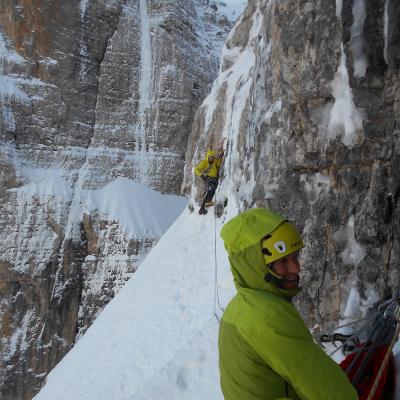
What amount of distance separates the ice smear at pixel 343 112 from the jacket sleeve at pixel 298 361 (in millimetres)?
2766

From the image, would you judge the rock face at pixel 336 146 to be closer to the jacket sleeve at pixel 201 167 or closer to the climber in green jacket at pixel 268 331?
the climber in green jacket at pixel 268 331

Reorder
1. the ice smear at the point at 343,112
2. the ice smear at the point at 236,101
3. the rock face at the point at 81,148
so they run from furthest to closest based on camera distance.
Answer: the rock face at the point at 81,148 → the ice smear at the point at 236,101 → the ice smear at the point at 343,112

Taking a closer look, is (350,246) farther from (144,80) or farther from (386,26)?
(144,80)

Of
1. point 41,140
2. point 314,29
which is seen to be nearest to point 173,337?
point 314,29

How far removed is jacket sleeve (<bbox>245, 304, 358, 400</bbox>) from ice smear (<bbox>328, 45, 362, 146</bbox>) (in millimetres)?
2766

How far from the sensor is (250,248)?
1.94 metres

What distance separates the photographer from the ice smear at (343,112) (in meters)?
4.08

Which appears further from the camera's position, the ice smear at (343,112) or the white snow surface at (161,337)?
the white snow surface at (161,337)

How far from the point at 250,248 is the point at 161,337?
19.9ft

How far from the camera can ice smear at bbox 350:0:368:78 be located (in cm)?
386

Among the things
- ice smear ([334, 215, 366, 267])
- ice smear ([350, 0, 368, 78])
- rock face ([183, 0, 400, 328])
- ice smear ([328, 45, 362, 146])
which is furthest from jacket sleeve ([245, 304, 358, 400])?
ice smear ([350, 0, 368, 78])

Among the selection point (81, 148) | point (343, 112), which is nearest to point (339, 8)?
point (343, 112)

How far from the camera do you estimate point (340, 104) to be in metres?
4.29

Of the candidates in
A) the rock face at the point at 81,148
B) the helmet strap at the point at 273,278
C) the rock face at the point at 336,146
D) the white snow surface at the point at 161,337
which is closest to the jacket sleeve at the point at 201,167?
the white snow surface at the point at 161,337
